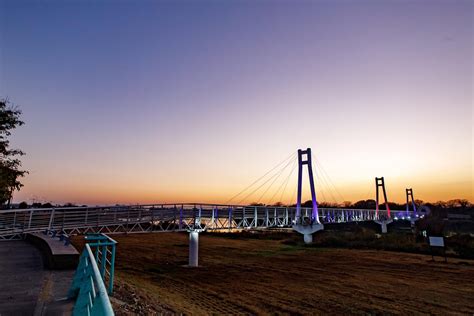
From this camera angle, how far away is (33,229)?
1445cm

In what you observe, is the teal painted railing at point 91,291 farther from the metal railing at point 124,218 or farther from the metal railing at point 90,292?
the metal railing at point 124,218

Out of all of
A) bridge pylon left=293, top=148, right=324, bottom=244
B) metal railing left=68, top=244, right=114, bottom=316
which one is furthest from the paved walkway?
bridge pylon left=293, top=148, right=324, bottom=244

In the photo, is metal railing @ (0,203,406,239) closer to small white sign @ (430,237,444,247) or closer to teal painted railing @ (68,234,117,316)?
teal painted railing @ (68,234,117,316)

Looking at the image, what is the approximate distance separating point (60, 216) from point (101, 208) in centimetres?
190

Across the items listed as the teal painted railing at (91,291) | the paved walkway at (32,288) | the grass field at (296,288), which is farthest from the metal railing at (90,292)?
the grass field at (296,288)

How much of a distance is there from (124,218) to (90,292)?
14.1 meters

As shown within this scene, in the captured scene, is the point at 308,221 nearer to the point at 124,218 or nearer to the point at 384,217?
the point at 124,218

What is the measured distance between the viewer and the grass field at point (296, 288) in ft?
30.5

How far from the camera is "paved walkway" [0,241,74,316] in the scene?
4668mm

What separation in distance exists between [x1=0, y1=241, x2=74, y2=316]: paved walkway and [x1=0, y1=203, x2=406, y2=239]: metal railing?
5.10 metres

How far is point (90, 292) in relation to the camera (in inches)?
138

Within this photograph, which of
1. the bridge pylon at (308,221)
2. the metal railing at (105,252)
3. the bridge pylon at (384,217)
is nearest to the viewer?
the metal railing at (105,252)

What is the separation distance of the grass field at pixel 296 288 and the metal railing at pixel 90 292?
130 centimetres

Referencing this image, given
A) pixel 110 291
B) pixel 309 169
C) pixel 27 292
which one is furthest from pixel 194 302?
pixel 309 169
